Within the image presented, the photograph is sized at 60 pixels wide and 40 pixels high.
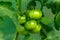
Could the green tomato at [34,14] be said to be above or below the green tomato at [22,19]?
above

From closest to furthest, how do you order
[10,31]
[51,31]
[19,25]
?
[19,25] < [51,31] < [10,31]

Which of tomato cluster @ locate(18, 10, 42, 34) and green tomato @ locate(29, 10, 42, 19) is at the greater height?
green tomato @ locate(29, 10, 42, 19)

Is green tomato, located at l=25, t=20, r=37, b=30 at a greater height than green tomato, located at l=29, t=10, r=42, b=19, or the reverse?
green tomato, located at l=29, t=10, r=42, b=19

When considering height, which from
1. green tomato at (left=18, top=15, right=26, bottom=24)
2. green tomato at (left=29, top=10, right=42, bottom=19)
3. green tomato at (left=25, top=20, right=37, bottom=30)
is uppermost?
green tomato at (left=29, top=10, right=42, bottom=19)

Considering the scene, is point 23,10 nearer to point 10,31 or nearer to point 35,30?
point 35,30

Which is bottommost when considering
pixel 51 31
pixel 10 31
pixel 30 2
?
pixel 10 31

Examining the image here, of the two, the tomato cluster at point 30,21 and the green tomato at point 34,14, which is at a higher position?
the green tomato at point 34,14

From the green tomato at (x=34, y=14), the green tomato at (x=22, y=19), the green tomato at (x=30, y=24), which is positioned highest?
the green tomato at (x=34, y=14)

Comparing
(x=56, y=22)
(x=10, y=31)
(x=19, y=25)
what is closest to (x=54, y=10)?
(x=56, y=22)
